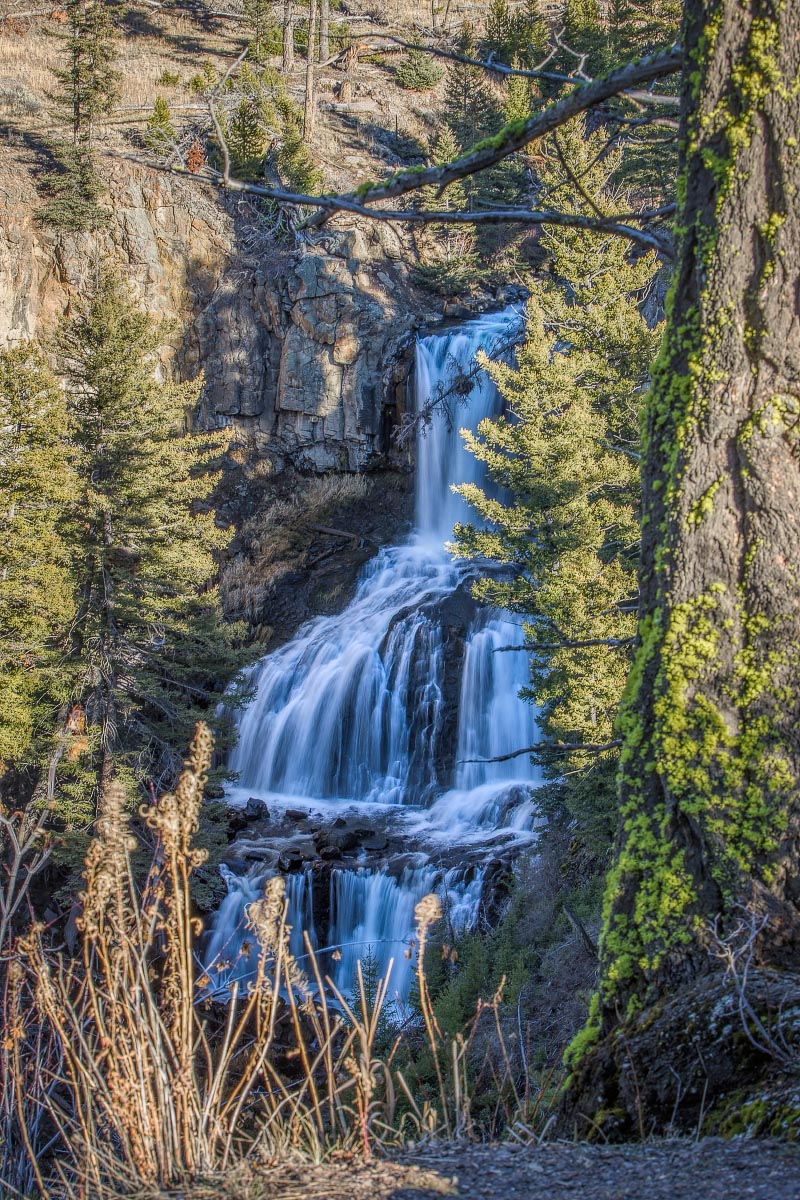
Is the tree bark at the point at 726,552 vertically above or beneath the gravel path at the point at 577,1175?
above

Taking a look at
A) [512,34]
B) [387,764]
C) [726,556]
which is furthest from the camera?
[512,34]

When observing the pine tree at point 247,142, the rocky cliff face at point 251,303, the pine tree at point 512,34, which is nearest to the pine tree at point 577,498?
the rocky cliff face at point 251,303

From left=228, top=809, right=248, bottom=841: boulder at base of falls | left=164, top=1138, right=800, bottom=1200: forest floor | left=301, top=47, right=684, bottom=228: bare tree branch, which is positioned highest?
left=301, top=47, right=684, bottom=228: bare tree branch

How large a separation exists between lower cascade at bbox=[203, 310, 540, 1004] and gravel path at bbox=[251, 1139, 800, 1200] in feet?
34.8

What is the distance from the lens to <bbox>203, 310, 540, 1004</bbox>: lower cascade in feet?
47.8

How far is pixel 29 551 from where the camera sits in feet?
47.2

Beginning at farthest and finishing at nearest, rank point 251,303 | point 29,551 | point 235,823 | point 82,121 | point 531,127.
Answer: point 251,303 < point 82,121 < point 235,823 < point 29,551 < point 531,127

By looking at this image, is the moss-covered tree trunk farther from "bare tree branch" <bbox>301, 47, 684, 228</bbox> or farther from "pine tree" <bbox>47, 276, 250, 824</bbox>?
"pine tree" <bbox>47, 276, 250, 824</bbox>

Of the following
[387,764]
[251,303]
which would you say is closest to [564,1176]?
[387,764]

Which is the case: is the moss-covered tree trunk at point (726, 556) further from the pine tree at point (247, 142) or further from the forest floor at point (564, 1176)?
the pine tree at point (247, 142)

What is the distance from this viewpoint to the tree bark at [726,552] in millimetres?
3260

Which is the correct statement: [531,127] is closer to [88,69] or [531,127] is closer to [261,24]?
[88,69]

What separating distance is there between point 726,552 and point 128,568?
14306mm

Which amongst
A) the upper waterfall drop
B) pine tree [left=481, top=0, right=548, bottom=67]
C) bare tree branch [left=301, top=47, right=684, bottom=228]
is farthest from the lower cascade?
pine tree [left=481, top=0, right=548, bottom=67]
